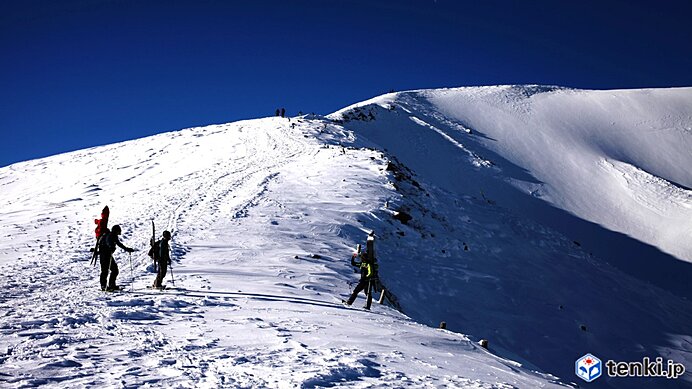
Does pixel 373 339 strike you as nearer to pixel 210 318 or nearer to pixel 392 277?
pixel 210 318

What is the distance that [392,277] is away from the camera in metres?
19.2

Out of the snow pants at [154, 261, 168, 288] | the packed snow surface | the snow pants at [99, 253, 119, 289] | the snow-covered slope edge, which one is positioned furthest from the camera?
the snow-covered slope edge

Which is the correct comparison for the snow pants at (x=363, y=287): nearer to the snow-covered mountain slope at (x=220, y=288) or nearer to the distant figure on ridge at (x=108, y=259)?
the snow-covered mountain slope at (x=220, y=288)

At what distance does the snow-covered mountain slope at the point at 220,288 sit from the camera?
20.7 ft

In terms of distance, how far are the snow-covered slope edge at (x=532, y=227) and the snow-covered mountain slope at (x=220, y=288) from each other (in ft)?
6.23

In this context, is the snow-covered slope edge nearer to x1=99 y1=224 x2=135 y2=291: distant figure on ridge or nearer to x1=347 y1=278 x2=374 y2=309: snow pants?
x1=347 y1=278 x2=374 y2=309: snow pants

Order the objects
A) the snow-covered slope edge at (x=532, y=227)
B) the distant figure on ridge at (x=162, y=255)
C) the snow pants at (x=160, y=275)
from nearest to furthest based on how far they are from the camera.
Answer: the snow pants at (x=160, y=275)
the distant figure on ridge at (x=162, y=255)
the snow-covered slope edge at (x=532, y=227)

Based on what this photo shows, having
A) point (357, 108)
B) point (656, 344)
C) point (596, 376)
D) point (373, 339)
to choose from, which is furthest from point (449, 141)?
point (373, 339)

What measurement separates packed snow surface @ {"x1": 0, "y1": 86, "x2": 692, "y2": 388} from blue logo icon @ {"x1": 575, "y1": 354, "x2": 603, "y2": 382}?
0.33 metres

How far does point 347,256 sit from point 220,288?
7252 mm

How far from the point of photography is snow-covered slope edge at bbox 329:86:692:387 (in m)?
19.2

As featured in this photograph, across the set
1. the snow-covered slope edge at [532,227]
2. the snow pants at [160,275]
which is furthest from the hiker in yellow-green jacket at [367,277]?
the snow-covered slope edge at [532,227]

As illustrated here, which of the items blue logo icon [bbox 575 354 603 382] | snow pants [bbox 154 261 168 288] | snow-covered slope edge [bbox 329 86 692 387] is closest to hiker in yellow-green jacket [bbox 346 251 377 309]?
snow pants [bbox 154 261 168 288]

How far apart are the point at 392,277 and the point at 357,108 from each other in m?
39.9
